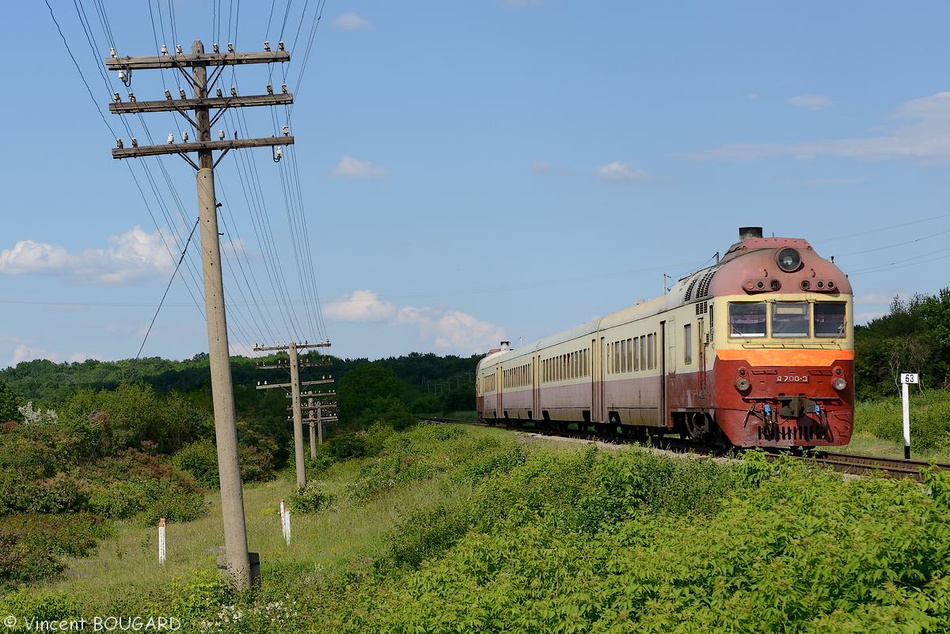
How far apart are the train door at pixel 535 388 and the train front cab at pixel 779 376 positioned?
2402cm

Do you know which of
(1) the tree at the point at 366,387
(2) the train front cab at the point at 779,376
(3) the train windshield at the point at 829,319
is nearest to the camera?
(2) the train front cab at the point at 779,376

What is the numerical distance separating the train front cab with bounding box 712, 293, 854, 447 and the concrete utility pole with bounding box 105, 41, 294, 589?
8982mm

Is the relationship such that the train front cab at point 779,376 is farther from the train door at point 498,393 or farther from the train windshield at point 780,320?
the train door at point 498,393

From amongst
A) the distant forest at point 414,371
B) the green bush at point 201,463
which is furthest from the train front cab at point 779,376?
the green bush at point 201,463

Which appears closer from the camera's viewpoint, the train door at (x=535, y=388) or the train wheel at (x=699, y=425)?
the train wheel at (x=699, y=425)

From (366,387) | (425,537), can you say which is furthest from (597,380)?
(366,387)

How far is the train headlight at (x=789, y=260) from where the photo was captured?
20.0 m

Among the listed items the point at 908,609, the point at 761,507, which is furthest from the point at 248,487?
the point at 908,609

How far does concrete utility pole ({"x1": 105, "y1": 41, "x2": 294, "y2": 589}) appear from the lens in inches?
694

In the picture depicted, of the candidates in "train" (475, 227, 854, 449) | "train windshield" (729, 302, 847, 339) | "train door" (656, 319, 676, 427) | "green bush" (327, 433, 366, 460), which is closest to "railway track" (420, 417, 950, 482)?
"train" (475, 227, 854, 449)

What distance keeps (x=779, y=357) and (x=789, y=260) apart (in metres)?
1.92

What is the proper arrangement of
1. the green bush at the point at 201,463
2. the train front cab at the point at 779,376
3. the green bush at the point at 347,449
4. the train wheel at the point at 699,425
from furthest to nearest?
1. the green bush at the point at 347,449
2. the green bush at the point at 201,463
3. the train wheel at the point at 699,425
4. the train front cab at the point at 779,376

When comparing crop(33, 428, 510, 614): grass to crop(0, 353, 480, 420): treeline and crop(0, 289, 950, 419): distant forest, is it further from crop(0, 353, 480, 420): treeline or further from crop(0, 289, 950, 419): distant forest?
crop(0, 353, 480, 420): treeline

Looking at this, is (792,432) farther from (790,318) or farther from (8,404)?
(8,404)
